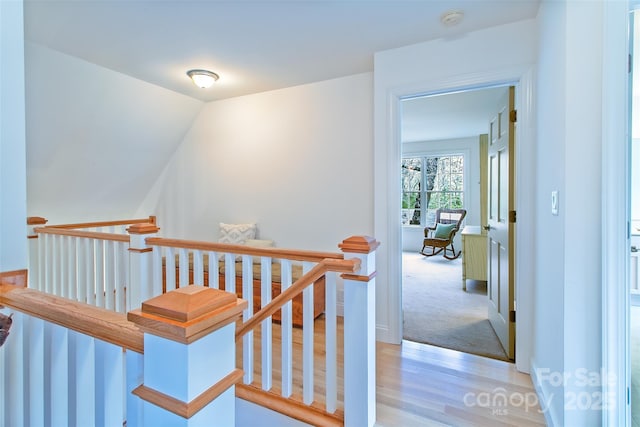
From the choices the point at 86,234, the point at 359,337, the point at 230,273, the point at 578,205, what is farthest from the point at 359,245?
the point at 86,234

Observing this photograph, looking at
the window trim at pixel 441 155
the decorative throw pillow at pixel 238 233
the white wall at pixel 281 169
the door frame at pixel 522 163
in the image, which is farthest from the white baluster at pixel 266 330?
the window trim at pixel 441 155

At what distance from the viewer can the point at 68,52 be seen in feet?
8.48

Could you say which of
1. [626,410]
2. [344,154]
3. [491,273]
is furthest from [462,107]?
[626,410]

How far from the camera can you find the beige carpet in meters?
2.65

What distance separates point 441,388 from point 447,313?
144cm

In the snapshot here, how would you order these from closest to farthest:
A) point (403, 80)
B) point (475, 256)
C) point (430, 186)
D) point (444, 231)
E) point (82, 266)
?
point (82, 266) < point (403, 80) < point (475, 256) < point (444, 231) < point (430, 186)

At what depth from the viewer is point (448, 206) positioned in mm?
6957

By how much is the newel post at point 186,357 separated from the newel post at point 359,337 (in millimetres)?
908

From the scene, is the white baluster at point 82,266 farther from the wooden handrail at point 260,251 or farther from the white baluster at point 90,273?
the wooden handrail at point 260,251

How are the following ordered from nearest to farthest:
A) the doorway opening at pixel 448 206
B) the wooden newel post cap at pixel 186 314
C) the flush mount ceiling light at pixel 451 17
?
the wooden newel post cap at pixel 186 314 < the flush mount ceiling light at pixel 451 17 < the doorway opening at pixel 448 206

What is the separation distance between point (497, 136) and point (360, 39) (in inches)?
60.5

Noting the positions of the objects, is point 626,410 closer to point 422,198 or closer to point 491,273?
point 491,273

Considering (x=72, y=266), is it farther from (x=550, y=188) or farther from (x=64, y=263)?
(x=550, y=188)

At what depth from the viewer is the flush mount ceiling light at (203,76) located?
9.64ft
